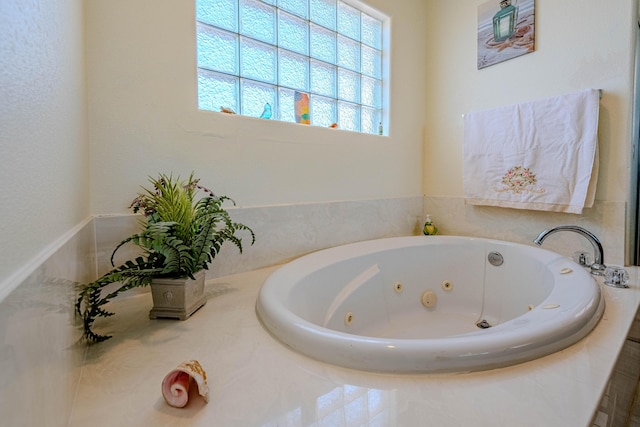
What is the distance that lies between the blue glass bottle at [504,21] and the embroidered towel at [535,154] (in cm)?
43

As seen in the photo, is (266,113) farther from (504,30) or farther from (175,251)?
(504,30)

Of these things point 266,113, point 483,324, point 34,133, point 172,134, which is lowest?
point 483,324

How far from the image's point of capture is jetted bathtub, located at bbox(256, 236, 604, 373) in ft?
1.80

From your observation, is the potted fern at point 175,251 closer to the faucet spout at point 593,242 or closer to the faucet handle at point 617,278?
the faucet spout at point 593,242

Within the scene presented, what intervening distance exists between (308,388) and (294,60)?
1467mm

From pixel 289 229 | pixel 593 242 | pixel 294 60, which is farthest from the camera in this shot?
pixel 294 60

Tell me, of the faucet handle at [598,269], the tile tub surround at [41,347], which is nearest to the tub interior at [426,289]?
the faucet handle at [598,269]

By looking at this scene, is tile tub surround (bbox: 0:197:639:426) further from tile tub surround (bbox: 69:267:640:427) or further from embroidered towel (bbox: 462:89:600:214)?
embroidered towel (bbox: 462:89:600:214)

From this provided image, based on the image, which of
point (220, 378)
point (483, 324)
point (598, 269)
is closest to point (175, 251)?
point (220, 378)

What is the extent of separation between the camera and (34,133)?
1.22 feet

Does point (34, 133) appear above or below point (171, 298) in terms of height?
above

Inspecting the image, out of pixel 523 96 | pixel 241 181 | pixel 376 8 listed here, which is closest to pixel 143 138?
pixel 241 181

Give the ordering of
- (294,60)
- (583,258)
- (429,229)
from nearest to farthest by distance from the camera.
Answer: (583,258) < (294,60) < (429,229)

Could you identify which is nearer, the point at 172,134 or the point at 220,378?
the point at 220,378
